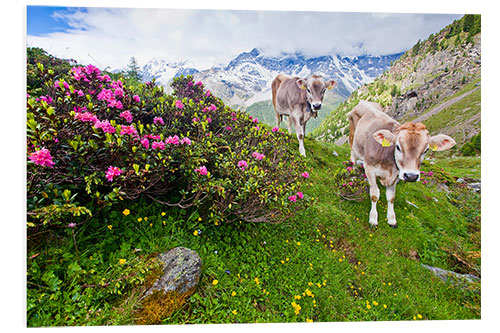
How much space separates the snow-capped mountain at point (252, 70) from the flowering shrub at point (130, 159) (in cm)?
53

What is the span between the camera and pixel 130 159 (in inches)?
67.5

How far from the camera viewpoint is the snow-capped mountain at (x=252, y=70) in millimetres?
3414

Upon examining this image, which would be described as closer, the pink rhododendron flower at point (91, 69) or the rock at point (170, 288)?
the rock at point (170, 288)

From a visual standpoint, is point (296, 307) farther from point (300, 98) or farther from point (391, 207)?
point (300, 98)

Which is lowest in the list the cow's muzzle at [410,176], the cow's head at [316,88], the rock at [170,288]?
the rock at [170,288]

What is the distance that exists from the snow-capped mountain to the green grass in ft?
8.07

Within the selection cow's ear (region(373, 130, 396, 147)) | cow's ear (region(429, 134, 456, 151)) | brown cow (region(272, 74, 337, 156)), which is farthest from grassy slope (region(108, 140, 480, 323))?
brown cow (region(272, 74, 337, 156))

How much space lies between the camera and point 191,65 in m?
3.45

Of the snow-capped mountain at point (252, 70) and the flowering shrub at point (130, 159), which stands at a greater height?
the snow-capped mountain at point (252, 70)

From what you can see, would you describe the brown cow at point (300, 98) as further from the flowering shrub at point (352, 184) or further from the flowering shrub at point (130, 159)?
the flowering shrub at point (130, 159)

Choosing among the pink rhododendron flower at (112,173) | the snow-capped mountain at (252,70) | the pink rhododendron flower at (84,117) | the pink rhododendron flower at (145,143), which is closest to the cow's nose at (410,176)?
the snow-capped mountain at (252,70)

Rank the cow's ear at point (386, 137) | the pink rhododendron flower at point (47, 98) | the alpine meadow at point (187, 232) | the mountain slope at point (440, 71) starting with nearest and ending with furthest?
the alpine meadow at point (187, 232), the pink rhododendron flower at point (47, 98), the cow's ear at point (386, 137), the mountain slope at point (440, 71)

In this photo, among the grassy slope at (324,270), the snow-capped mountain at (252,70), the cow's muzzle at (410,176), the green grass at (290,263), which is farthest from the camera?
the snow-capped mountain at (252,70)
